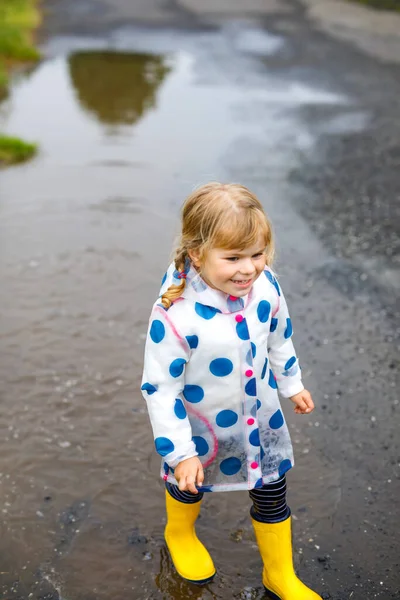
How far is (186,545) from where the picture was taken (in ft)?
8.86

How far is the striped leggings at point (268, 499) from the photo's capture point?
2469mm

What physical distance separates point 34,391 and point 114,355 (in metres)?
0.49

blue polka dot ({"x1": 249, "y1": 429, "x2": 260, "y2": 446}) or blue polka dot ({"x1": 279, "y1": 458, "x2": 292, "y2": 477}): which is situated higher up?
blue polka dot ({"x1": 249, "y1": 429, "x2": 260, "y2": 446})

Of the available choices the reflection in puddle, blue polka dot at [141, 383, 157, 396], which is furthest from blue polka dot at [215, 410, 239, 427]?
the reflection in puddle

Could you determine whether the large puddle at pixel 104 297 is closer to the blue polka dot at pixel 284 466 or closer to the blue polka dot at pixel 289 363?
the blue polka dot at pixel 284 466

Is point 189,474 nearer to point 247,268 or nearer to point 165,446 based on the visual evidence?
point 165,446

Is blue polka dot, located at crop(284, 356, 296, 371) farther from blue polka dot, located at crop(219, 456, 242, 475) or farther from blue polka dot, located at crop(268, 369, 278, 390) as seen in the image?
blue polka dot, located at crop(219, 456, 242, 475)

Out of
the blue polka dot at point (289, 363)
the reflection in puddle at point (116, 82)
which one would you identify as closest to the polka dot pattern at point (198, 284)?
the blue polka dot at point (289, 363)

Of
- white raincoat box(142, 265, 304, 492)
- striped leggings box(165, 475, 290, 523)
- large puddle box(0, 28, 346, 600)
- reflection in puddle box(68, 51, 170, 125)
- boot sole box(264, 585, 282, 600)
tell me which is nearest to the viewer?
white raincoat box(142, 265, 304, 492)

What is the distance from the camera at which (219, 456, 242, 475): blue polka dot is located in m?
2.39

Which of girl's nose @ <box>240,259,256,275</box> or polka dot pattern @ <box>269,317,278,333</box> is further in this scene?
polka dot pattern @ <box>269,317,278,333</box>

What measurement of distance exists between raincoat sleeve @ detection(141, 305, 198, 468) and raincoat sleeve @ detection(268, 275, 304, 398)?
0.35 metres

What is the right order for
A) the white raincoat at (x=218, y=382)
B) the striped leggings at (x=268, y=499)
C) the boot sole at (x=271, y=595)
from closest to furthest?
the white raincoat at (x=218, y=382), the striped leggings at (x=268, y=499), the boot sole at (x=271, y=595)

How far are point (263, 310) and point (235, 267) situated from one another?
8.6 inches
